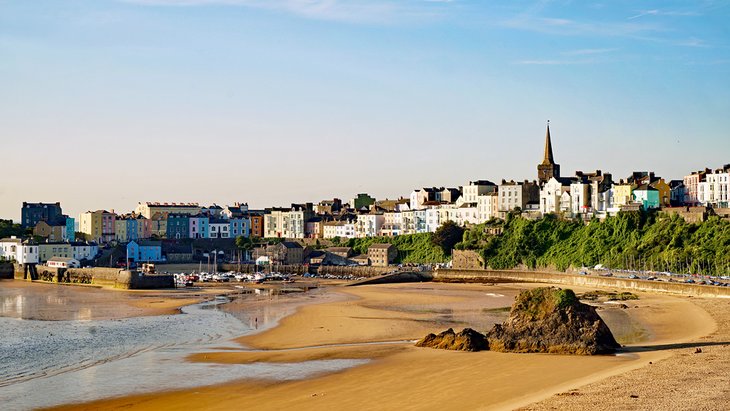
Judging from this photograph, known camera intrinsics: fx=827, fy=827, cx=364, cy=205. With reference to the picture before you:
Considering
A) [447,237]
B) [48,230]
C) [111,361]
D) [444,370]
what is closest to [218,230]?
[48,230]

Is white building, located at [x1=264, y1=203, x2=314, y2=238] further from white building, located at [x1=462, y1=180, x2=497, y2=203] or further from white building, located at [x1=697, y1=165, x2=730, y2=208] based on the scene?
white building, located at [x1=697, y1=165, x2=730, y2=208]

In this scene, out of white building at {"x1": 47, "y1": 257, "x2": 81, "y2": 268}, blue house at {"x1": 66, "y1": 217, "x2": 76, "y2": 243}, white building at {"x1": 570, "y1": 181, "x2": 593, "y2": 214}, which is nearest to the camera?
white building at {"x1": 47, "y1": 257, "x2": 81, "y2": 268}

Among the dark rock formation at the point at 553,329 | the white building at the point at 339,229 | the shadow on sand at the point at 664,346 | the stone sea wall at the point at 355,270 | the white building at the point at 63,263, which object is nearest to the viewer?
the dark rock formation at the point at 553,329

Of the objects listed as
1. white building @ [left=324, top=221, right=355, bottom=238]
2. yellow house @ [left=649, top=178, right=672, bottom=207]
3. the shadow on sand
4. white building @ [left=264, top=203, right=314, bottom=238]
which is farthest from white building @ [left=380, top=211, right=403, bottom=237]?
the shadow on sand

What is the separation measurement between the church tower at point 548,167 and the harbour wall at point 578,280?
24.2 meters

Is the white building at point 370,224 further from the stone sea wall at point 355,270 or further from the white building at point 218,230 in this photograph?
the white building at point 218,230

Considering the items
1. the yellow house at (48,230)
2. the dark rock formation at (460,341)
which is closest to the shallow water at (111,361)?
the dark rock formation at (460,341)

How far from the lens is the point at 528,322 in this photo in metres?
26.2

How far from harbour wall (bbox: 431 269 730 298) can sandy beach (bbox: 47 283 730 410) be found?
8.77 metres

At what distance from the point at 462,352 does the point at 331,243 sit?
81.8 m

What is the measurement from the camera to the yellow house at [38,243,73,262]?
290ft

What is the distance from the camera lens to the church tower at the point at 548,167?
94250mm

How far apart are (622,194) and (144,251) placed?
55.5 m

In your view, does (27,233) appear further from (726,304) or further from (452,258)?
(726,304)
